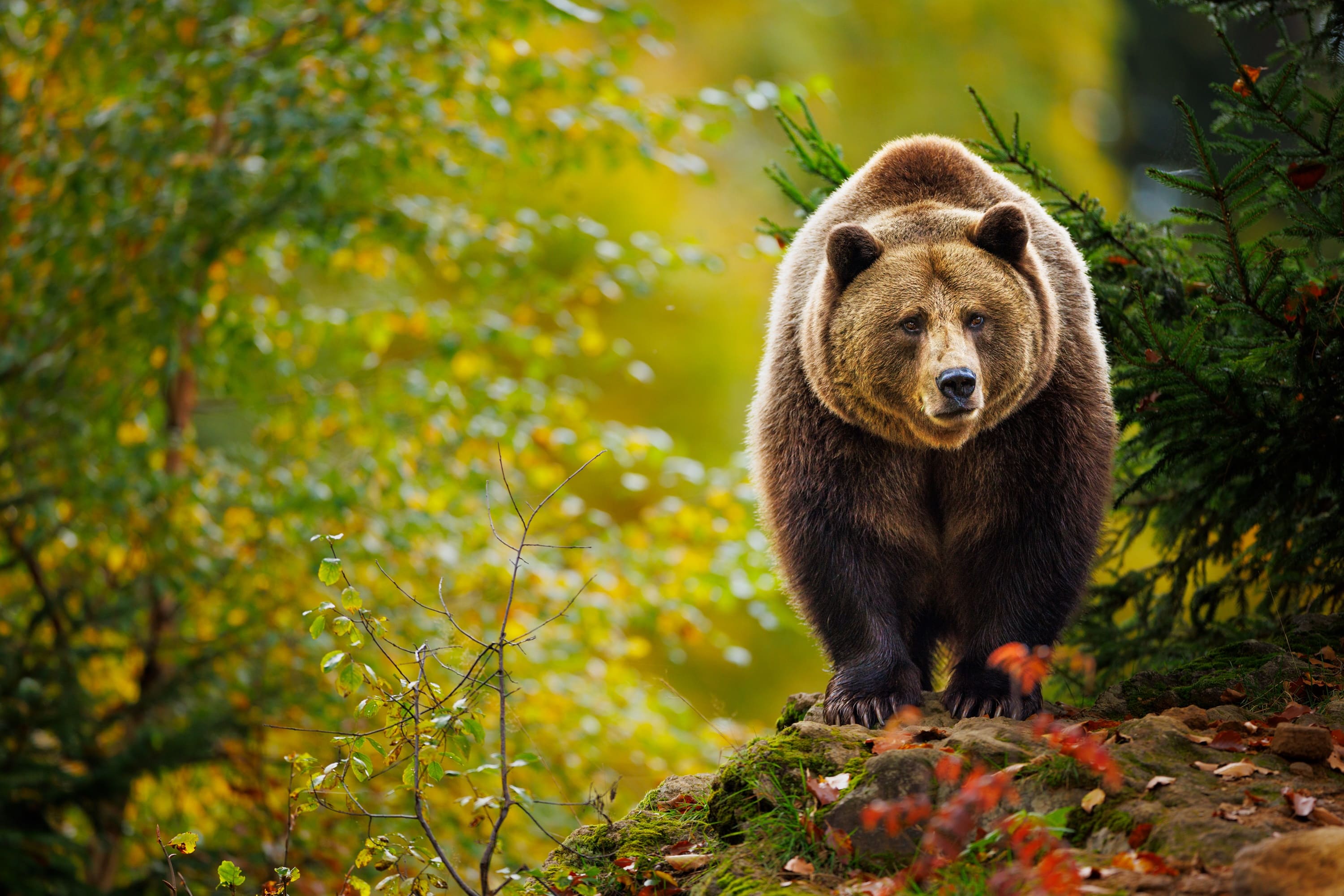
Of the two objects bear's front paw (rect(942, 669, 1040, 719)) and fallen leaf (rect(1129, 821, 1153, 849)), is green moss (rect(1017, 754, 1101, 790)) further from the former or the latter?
bear's front paw (rect(942, 669, 1040, 719))

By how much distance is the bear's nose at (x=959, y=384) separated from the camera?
339 centimetres

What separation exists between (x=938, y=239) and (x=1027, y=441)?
30.6 inches

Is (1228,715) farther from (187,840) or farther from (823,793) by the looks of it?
(187,840)

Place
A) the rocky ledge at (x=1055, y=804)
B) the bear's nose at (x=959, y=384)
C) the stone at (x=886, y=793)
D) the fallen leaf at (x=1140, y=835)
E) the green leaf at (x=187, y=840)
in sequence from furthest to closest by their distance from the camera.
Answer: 1. the bear's nose at (x=959, y=384)
2. the green leaf at (x=187, y=840)
3. the stone at (x=886, y=793)
4. the fallen leaf at (x=1140, y=835)
5. the rocky ledge at (x=1055, y=804)

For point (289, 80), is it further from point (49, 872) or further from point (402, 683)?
point (49, 872)

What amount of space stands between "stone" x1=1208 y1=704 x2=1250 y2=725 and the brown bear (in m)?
0.53

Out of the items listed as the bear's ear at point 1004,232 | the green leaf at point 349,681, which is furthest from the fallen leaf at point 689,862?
the bear's ear at point 1004,232

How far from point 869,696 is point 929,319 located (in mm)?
1291

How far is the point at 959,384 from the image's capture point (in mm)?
3393

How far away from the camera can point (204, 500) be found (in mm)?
5820

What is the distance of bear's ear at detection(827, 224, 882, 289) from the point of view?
376 centimetres

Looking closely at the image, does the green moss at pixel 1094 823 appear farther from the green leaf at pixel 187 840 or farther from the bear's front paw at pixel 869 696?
the green leaf at pixel 187 840

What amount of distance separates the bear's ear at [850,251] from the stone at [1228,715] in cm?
183

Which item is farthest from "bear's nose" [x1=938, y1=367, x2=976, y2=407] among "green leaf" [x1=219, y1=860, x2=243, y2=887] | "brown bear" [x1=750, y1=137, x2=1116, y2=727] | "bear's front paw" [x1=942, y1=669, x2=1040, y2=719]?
"green leaf" [x1=219, y1=860, x2=243, y2=887]
